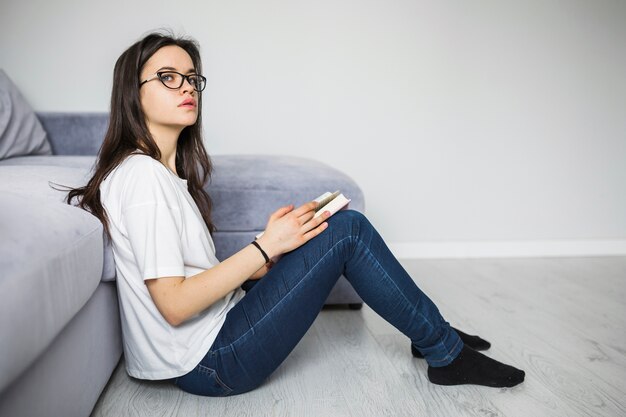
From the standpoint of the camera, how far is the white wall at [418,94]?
269 cm

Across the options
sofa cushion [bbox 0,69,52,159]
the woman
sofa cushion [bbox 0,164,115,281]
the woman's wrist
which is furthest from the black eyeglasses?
sofa cushion [bbox 0,69,52,159]

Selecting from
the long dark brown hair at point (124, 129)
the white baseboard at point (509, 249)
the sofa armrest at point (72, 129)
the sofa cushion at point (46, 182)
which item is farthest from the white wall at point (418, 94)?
the long dark brown hair at point (124, 129)

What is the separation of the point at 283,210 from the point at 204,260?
0.21m

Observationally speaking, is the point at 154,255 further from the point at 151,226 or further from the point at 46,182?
the point at 46,182

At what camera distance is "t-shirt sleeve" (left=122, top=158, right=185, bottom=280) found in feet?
3.32

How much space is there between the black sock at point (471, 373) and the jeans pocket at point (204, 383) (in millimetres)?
526

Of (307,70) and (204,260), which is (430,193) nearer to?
(307,70)

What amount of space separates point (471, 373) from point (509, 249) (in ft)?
6.08

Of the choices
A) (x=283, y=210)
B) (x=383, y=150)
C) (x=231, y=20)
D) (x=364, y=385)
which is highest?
(x=231, y=20)

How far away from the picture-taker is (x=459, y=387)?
4.41 feet

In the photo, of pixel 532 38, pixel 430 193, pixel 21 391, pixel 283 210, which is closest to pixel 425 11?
pixel 532 38

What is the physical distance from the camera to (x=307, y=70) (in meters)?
2.80

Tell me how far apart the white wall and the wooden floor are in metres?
0.78

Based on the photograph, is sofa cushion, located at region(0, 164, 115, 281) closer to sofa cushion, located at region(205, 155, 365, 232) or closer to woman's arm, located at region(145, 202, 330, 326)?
woman's arm, located at region(145, 202, 330, 326)
